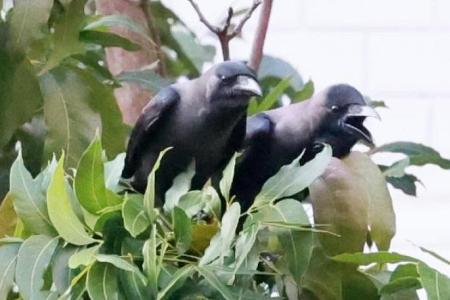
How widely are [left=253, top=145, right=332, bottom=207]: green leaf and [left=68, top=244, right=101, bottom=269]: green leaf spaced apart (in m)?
0.12

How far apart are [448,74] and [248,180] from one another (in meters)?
0.91

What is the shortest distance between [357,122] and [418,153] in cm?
23

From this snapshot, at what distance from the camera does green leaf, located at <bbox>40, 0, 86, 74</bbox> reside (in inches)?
32.9

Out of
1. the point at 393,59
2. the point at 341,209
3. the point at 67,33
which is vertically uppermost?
the point at 67,33

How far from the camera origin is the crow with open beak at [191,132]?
0.78 m

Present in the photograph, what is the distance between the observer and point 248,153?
0.80 meters

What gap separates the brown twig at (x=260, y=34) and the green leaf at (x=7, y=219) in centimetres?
25

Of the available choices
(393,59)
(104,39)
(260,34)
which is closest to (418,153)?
(260,34)

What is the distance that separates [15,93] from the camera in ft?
2.75

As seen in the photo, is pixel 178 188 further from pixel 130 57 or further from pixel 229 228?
pixel 130 57

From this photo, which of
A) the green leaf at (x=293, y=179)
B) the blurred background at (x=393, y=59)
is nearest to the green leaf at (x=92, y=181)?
the green leaf at (x=293, y=179)

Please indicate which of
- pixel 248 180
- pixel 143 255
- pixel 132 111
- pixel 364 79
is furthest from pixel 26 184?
pixel 364 79

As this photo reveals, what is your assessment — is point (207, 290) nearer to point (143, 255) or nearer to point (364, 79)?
point (143, 255)

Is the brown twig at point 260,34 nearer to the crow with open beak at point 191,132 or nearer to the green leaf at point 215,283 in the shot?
the crow with open beak at point 191,132
